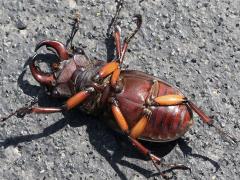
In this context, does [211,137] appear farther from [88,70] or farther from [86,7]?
[86,7]

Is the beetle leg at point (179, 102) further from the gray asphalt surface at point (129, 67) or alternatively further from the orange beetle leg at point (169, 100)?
the gray asphalt surface at point (129, 67)

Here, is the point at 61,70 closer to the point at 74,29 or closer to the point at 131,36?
the point at 74,29

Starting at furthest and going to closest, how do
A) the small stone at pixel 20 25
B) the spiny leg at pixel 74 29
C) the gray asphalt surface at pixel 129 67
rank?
the small stone at pixel 20 25, the spiny leg at pixel 74 29, the gray asphalt surface at pixel 129 67

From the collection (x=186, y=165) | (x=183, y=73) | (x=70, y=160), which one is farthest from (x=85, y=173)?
(x=183, y=73)

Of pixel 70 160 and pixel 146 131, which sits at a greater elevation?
pixel 146 131

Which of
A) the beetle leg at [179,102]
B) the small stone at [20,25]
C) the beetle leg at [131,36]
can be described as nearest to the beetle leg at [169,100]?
the beetle leg at [179,102]

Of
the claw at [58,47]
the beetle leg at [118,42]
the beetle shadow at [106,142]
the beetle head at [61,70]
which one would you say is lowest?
the beetle shadow at [106,142]
